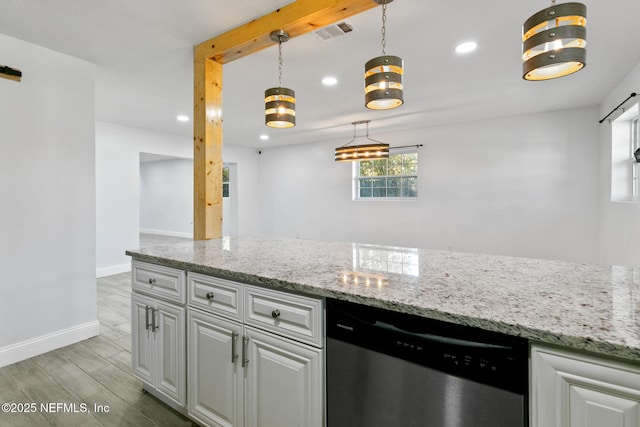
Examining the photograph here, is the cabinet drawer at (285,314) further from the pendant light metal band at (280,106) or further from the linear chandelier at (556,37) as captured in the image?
the linear chandelier at (556,37)

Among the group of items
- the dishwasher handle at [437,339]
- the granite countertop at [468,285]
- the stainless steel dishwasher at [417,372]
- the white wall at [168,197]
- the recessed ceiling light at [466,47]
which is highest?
the recessed ceiling light at [466,47]

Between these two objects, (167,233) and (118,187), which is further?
(167,233)

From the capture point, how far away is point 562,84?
373cm

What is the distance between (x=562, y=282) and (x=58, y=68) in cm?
394

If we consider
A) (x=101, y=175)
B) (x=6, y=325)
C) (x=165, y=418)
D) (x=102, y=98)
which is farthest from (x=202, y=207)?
(x=101, y=175)

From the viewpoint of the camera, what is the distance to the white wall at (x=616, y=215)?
10.6 feet

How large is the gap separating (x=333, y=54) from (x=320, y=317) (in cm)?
255

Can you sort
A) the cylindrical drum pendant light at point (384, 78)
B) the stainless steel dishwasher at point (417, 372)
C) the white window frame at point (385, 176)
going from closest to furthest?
the stainless steel dishwasher at point (417, 372) → the cylindrical drum pendant light at point (384, 78) → the white window frame at point (385, 176)

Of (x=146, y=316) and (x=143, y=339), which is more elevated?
(x=146, y=316)

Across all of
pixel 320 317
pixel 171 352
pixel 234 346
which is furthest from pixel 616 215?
pixel 171 352

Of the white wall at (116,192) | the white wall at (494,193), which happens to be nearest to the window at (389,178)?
the white wall at (494,193)

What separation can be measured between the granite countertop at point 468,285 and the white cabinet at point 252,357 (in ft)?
0.32

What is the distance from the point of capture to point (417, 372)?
3.43ft

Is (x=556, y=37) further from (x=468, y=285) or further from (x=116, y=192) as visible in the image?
(x=116, y=192)
